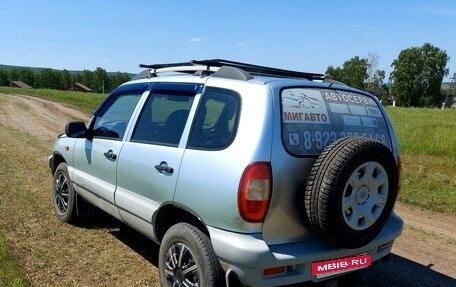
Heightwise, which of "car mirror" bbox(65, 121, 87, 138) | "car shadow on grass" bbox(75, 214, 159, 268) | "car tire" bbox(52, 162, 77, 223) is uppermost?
"car mirror" bbox(65, 121, 87, 138)

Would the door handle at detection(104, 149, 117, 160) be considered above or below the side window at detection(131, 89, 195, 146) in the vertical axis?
below

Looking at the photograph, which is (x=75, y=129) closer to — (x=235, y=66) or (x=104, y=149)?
(x=104, y=149)

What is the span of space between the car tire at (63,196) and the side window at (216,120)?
8.54 feet

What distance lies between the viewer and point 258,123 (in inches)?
122

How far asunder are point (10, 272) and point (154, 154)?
1.75 meters

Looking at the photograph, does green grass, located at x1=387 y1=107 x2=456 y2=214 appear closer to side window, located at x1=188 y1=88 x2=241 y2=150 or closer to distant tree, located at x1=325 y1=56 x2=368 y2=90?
side window, located at x1=188 y1=88 x2=241 y2=150

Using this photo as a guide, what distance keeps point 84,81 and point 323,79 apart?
410 feet

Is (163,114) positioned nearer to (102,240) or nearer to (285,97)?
(285,97)

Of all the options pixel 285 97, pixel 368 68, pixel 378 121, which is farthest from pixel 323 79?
pixel 368 68

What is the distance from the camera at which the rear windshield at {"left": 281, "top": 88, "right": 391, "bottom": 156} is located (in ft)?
10.5

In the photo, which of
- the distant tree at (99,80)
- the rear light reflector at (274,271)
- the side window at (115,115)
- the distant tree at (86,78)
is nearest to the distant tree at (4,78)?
the distant tree at (86,78)

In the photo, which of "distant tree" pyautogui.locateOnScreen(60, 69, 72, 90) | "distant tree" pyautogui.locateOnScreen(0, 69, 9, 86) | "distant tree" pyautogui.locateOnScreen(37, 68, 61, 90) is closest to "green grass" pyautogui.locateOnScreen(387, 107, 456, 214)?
"distant tree" pyautogui.locateOnScreen(37, 68, 61, 90)

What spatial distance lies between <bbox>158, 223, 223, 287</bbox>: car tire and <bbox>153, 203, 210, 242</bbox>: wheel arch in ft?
0.22

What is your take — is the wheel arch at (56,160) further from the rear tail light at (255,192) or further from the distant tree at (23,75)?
the distant tree at (23,75)
